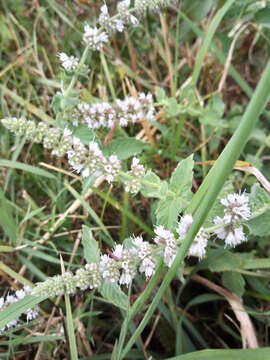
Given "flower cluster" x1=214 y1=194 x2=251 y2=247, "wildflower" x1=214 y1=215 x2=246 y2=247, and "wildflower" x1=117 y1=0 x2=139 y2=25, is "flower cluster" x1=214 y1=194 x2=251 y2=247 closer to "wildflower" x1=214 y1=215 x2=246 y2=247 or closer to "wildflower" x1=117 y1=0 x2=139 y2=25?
"wildflower" x1=214 y1=215 x2=246 y2=247

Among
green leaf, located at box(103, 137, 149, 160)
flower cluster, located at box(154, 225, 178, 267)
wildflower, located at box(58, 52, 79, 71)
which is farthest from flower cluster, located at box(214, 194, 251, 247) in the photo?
wildflower, located at box(58, 52, 79, 71)

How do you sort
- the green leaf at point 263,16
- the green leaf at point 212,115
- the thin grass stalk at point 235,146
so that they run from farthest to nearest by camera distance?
the green leaf at point 212,115
the green leaf at point 263,16
the thin grass stalk at point 235,146

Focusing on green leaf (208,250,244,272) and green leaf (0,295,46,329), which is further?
green leaf (208,250,244,272)

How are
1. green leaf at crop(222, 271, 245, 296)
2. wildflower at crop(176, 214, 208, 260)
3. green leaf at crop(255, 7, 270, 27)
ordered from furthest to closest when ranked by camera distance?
green leaf at crop(255, 7, 270, 27) < green leaf at crop(222, 271, 245, 296) < wildflower at crop(176, 214, 208, 260)

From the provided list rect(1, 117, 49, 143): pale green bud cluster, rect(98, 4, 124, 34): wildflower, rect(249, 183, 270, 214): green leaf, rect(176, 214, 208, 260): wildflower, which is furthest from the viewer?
rect(98, 4, 124, 34): wildflower

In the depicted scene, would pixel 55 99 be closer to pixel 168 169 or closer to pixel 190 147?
pixel 168 169

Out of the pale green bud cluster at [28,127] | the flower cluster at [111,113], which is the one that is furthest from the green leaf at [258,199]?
the pale green bud cluster at [28,127]

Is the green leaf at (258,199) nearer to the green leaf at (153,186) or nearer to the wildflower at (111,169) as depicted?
the green leaf at (153,186)
